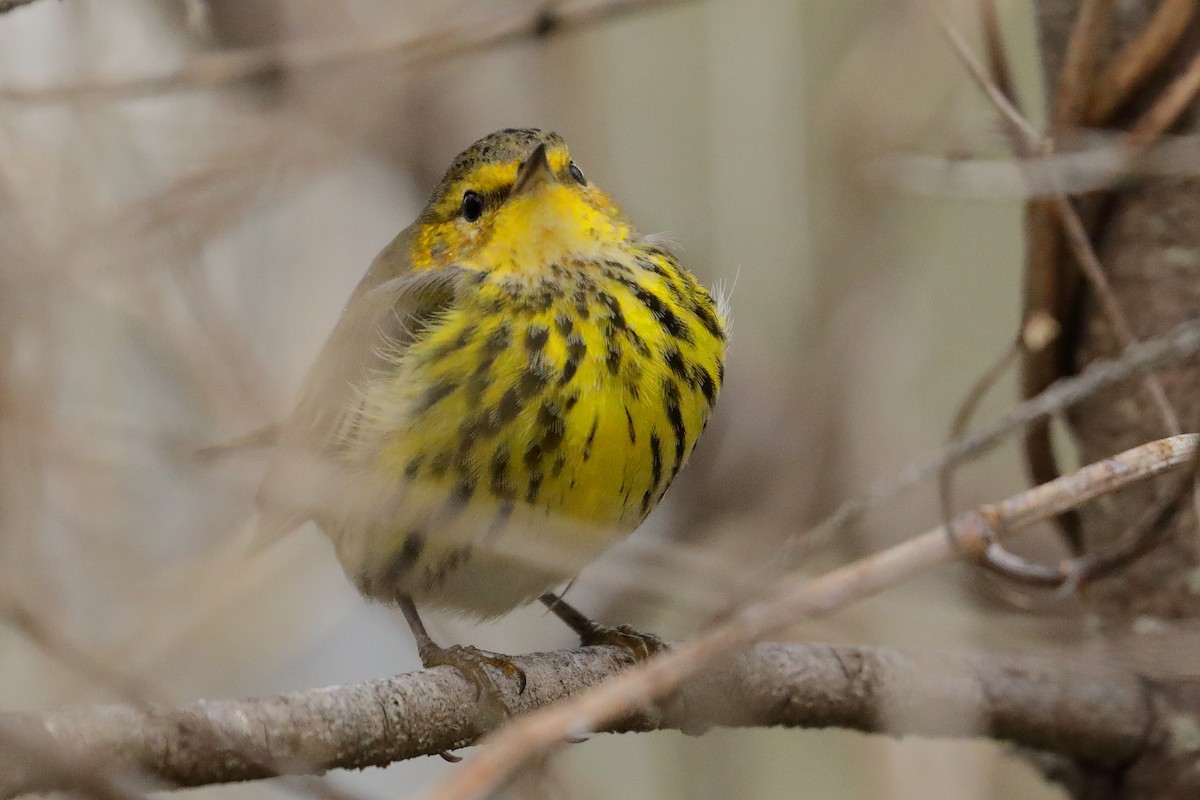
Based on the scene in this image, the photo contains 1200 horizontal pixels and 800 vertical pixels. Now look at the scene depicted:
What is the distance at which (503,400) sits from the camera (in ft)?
8.55

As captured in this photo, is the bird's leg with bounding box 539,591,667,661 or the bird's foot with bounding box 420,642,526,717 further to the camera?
the bird's leg with bounding box 539,591,667,661

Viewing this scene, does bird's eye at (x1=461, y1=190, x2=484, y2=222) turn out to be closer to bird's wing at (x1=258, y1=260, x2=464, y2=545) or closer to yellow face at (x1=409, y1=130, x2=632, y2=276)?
yellow face at (x1=409, y1=130, x2=632, y2=276)

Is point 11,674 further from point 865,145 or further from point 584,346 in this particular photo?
point 865,145

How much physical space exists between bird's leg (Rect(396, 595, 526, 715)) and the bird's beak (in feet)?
3.02

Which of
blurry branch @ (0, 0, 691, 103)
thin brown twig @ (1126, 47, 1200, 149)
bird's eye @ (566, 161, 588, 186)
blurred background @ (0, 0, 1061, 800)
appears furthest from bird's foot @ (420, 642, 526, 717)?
thin brown twig @ (1126, 47, 1200, 149)

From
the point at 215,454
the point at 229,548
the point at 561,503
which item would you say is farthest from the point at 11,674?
the point at 561,503

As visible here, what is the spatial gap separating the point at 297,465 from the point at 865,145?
6.71ft

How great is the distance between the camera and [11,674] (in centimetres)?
400

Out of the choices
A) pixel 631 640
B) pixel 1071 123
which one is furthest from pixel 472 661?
pixel 1071 123

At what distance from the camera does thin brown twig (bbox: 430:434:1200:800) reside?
112 centimetres

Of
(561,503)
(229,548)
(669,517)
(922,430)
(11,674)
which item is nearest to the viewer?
(561,503)

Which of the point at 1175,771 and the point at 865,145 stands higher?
the point at 865,145

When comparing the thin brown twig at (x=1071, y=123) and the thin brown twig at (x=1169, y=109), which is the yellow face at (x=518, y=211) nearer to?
the thin brown twig at (x=1071, y=123)

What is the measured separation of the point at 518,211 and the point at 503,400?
0.56 metres
